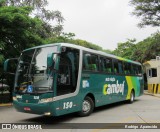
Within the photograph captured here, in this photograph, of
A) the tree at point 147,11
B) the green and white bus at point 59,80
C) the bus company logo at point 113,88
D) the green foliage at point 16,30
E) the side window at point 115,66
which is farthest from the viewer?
the tree at point 147,11

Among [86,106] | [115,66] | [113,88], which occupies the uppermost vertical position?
[115,66]

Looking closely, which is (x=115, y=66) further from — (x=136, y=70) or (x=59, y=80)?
(x=59, y=80)

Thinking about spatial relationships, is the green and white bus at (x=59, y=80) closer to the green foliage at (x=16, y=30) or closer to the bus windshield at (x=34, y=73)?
the bus windshield at (x=34, y=73)

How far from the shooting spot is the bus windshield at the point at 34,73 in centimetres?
951

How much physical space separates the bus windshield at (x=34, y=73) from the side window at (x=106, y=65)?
148 inches

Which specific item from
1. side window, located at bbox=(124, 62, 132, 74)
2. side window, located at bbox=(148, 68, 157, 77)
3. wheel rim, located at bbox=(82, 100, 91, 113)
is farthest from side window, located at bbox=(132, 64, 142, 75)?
side window, located at bbox=(148, 68, 157, 77)

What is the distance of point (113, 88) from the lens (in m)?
14.2

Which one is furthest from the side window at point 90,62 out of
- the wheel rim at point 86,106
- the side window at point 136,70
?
the side window at point 136,70

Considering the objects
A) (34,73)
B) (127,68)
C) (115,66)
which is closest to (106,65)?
(115,66)

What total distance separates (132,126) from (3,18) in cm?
910

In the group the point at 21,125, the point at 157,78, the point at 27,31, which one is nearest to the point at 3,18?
the point at 27,31

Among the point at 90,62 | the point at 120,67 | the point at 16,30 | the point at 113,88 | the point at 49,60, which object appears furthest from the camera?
the point at 120,67

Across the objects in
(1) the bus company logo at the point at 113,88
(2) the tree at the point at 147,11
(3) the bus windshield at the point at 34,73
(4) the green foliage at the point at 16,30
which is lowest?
(1) the bus company logo at the point at 113,88

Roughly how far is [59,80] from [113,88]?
521cm
